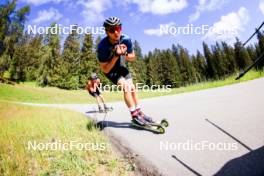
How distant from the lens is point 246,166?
265 cm

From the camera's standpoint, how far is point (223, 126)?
419 cm

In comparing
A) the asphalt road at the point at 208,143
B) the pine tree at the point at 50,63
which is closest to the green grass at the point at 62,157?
the asphalt road at the point at 208,143

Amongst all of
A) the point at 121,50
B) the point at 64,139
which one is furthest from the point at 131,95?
the point at 64,139

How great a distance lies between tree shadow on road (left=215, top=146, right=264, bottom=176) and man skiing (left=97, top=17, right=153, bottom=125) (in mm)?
2350

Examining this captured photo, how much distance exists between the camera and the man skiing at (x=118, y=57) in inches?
181

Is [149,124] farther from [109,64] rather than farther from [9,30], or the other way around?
[9,30]

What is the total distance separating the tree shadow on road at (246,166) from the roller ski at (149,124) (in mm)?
1842

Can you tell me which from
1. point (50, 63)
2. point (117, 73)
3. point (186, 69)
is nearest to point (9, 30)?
point (50, 63)

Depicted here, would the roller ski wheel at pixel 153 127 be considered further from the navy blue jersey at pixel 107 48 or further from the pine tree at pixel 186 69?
the pine tree at pixel 186 69

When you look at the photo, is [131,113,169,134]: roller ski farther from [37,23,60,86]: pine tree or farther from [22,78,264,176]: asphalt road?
[37,23,60,86]: pine tree

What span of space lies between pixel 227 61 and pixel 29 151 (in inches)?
4274

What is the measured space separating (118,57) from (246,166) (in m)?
3.01

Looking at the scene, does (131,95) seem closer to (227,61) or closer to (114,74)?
(114,74)

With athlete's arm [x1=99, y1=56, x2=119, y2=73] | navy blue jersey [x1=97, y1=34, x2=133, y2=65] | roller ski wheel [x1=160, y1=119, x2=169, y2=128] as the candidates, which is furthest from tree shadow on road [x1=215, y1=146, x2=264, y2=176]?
navy blue jersey [x1=97, y1=34, x2=133, y2=65]
